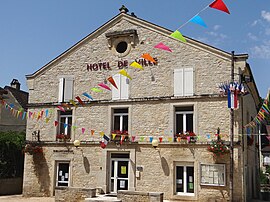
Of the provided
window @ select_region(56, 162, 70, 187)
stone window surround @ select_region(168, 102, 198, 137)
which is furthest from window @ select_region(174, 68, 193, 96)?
window @ select_region(56, 162, 70, 187)

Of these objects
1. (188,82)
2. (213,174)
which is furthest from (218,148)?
(188,82)

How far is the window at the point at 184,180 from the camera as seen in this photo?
13.6 m

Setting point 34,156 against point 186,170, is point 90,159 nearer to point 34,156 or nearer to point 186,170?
point 34,156

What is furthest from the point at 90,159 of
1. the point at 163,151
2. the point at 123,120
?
the point at 163,151

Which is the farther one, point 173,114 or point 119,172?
point 119,172

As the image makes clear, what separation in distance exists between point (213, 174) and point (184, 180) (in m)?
1.22

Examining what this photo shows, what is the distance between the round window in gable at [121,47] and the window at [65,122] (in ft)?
12.3

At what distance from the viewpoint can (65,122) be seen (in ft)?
53.3

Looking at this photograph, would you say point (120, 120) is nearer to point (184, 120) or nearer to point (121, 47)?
point (184, 120)

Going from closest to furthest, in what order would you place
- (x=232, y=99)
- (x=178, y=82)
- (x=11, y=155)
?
(x=232, y=99) < (x=178, y=82) < (x=11, y=155)

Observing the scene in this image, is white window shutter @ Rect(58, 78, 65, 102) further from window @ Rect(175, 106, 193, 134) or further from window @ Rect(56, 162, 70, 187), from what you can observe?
window @ Rect(175, 106, 193, 134)

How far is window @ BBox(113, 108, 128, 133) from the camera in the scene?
15.0 metres

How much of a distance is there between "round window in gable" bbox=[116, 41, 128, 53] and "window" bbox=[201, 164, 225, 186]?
625 cm

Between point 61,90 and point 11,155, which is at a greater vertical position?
point 61,90
